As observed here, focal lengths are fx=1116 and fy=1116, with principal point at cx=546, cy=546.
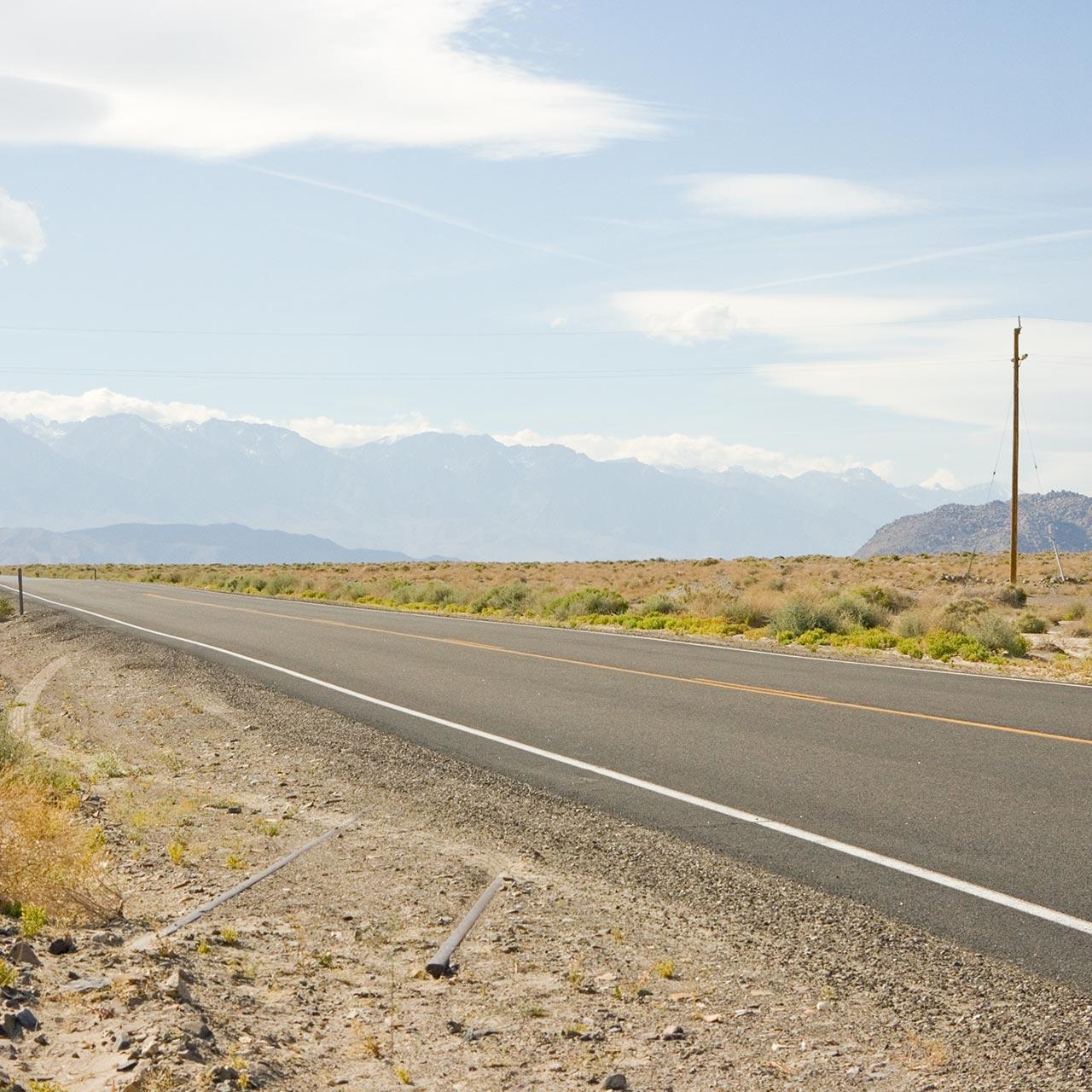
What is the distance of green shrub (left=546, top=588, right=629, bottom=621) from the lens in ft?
99.2

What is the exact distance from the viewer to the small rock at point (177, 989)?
15.8ft

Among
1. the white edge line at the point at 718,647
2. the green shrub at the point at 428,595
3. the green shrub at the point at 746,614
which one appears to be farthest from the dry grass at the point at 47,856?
the green shrub at the point at 428,595

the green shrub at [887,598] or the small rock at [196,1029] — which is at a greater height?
the green shrub at [887,598]

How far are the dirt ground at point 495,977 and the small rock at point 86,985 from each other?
0.04 ft

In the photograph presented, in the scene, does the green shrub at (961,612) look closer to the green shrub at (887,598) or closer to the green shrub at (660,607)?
the green shrub at (887,598)

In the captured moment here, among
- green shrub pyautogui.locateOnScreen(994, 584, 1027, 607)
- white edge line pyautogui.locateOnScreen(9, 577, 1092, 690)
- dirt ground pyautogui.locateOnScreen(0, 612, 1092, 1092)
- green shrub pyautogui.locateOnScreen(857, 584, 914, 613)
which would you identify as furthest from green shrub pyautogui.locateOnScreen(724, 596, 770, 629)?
dirt ground pyautogui.locateOnScreen(0, 612, 1092, 1092)

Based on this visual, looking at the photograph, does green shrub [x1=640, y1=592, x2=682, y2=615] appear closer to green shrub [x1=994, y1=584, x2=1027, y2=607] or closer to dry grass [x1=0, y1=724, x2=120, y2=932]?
green shrub [x1=994, y1=584, x2=1027, y2=607]

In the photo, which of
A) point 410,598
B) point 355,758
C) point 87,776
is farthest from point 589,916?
point 410,598

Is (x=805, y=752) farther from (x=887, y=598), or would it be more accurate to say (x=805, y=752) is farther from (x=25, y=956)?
(x=887, y=598)

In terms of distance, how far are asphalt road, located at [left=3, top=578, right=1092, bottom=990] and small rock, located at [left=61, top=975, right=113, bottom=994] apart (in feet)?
12.6

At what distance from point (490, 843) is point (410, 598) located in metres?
31.8

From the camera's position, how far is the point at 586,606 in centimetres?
3044

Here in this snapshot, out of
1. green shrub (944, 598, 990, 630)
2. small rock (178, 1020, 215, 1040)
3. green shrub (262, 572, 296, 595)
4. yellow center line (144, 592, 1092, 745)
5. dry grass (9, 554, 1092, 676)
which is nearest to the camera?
small rock (178, 1020, 215, 1040)

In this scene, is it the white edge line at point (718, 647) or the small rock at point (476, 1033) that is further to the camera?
the white edge line at point (718, 647)
